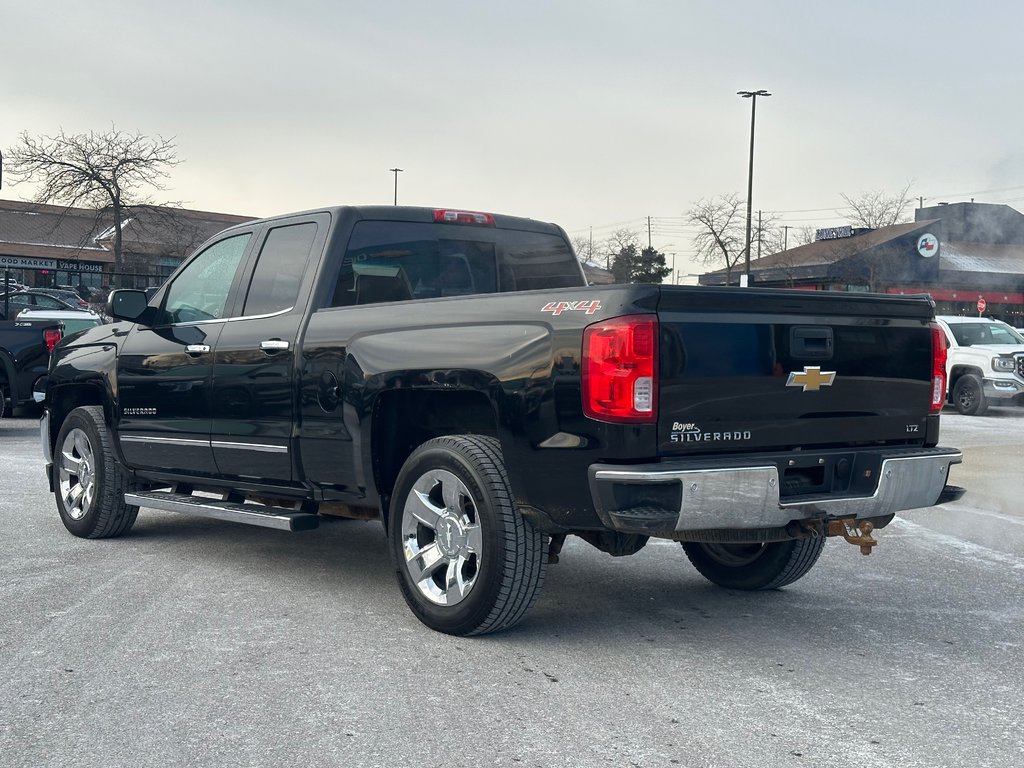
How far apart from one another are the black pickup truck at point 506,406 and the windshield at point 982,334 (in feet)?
49.1

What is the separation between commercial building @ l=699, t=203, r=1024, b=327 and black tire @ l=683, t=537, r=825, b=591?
33313 mm

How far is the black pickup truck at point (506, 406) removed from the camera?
177 inches

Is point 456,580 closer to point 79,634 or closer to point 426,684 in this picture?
point 426,684

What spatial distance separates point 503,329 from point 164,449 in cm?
284

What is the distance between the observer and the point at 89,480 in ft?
24.6

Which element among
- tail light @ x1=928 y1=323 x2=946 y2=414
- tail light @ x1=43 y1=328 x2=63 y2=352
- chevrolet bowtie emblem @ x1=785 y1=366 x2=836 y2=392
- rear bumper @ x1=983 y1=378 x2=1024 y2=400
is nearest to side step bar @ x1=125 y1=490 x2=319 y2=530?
chevrolet bowtie emblem @ x1=785 y1=366 x2=836 y2=392

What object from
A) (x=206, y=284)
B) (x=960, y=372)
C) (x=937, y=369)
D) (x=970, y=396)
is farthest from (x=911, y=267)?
(x=937, y=369)

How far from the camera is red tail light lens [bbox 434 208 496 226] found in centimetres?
649

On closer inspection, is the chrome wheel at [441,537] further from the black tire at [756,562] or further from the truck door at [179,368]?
the truck door at [179,368]

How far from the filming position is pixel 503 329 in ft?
15.9

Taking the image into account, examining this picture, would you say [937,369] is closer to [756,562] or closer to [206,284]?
[756,562]

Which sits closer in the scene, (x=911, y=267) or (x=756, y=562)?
(x=756, y=562)

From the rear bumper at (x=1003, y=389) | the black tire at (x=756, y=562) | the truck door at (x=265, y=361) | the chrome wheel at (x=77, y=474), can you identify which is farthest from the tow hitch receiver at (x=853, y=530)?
the rear bumper at (x=1003, y=389)

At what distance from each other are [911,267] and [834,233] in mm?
10619
